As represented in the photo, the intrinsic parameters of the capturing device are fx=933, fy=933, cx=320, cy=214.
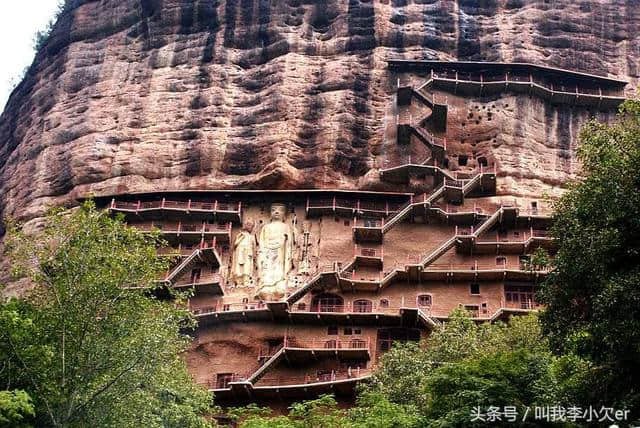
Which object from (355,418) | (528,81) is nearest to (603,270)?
(355,418)

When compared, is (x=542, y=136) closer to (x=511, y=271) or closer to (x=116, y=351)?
(x=511, y=271)

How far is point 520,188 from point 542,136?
379cm

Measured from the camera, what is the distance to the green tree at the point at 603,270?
1802cm

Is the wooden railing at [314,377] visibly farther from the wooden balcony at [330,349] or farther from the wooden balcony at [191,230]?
the wooden balcony at [191,230]

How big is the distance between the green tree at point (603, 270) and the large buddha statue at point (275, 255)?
2022cm

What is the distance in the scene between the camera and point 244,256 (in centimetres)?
4128

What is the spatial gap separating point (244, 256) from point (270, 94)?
370 inches

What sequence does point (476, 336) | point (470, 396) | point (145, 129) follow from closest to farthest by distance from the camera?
point (470, 396) < point (476, 336) < point (145, 129)

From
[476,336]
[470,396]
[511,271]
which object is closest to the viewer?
[470,396]

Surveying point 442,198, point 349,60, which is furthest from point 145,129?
point 442,198

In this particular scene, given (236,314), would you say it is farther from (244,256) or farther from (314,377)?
(314,377)

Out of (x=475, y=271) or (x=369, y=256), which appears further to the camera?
(x=369, y=256)

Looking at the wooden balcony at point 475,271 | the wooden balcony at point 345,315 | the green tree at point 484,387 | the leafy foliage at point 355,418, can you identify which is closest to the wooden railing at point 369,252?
the wooden balcony at point 475,271

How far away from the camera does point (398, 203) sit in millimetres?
42594
